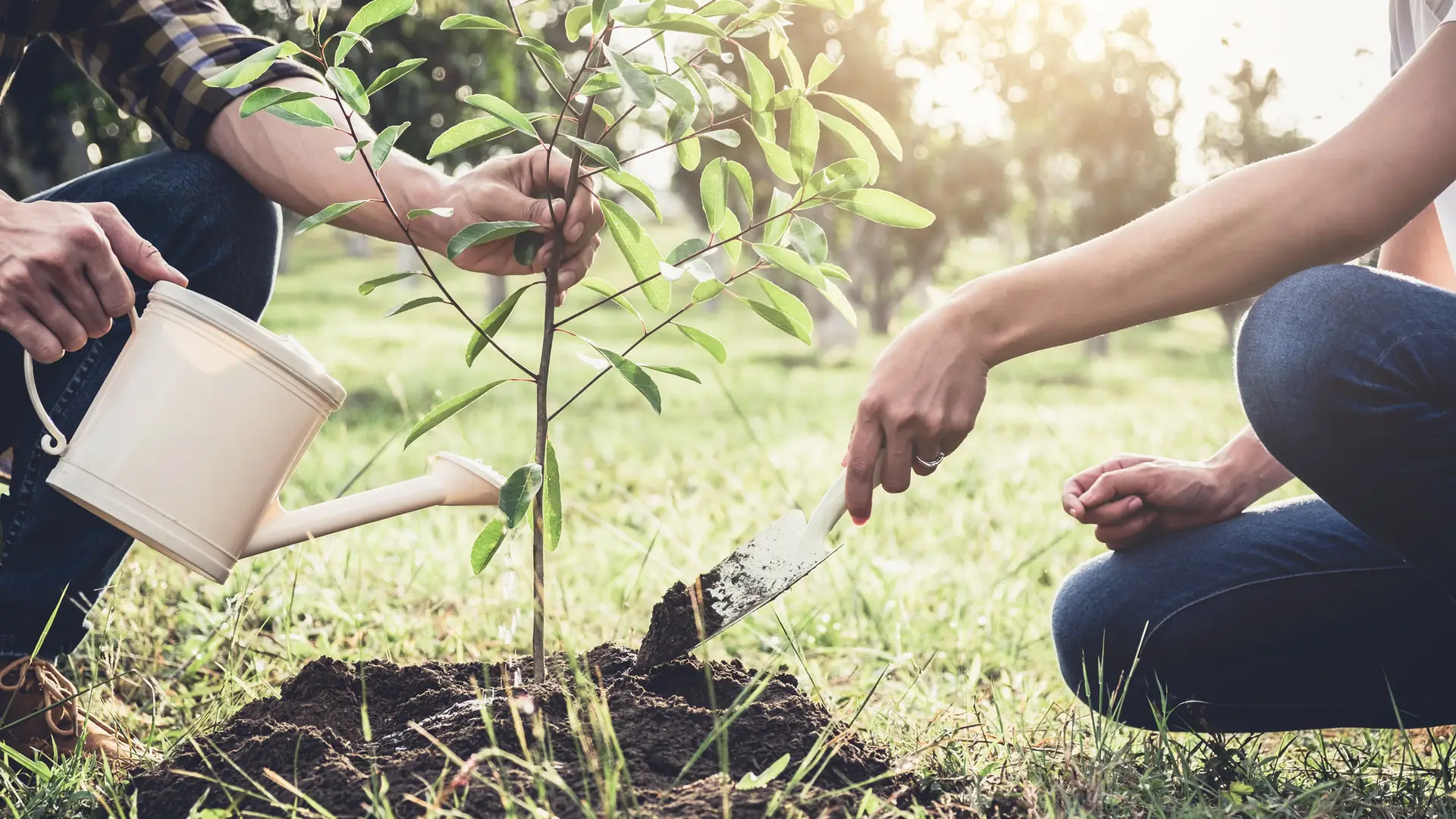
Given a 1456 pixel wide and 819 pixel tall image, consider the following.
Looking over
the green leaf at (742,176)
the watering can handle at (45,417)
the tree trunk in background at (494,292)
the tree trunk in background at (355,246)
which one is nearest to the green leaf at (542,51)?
the green leaf at (742,176)

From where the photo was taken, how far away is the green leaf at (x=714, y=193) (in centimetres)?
134

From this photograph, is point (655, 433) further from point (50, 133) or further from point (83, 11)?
point (83, 11)

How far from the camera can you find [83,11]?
1812 mm

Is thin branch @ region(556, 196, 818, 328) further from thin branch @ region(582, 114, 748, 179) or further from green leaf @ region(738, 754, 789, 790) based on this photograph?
green leaf @ region(738, 754, 789, 790)

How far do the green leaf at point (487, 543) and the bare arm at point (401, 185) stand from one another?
336mm

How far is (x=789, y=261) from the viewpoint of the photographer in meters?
1.33

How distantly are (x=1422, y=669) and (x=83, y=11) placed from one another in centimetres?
237

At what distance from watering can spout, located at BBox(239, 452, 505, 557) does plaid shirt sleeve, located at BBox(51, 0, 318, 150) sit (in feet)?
2.49

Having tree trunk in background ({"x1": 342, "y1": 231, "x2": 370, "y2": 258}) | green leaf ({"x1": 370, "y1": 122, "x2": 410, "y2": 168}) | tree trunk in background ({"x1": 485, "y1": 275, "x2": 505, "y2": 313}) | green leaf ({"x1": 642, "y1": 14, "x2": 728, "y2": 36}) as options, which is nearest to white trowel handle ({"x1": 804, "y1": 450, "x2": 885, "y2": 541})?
green leaf ({"x1": 642, "y1": 14, "x2": 728, "y2": 36})

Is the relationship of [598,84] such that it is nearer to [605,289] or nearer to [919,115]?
[605,289]

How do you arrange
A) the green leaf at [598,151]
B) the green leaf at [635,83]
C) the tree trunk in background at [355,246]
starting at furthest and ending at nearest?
the tree trunk in background at [355,246], the green leaf at [598,151], the green leaf at [635,83]

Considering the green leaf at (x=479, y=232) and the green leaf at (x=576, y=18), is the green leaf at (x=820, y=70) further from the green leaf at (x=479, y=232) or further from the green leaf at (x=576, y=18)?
the green leaf at (x=479, y=232)

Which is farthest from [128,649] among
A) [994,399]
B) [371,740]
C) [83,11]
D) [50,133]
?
[994,399]

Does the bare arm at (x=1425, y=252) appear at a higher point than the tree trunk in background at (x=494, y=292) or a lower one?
higher
